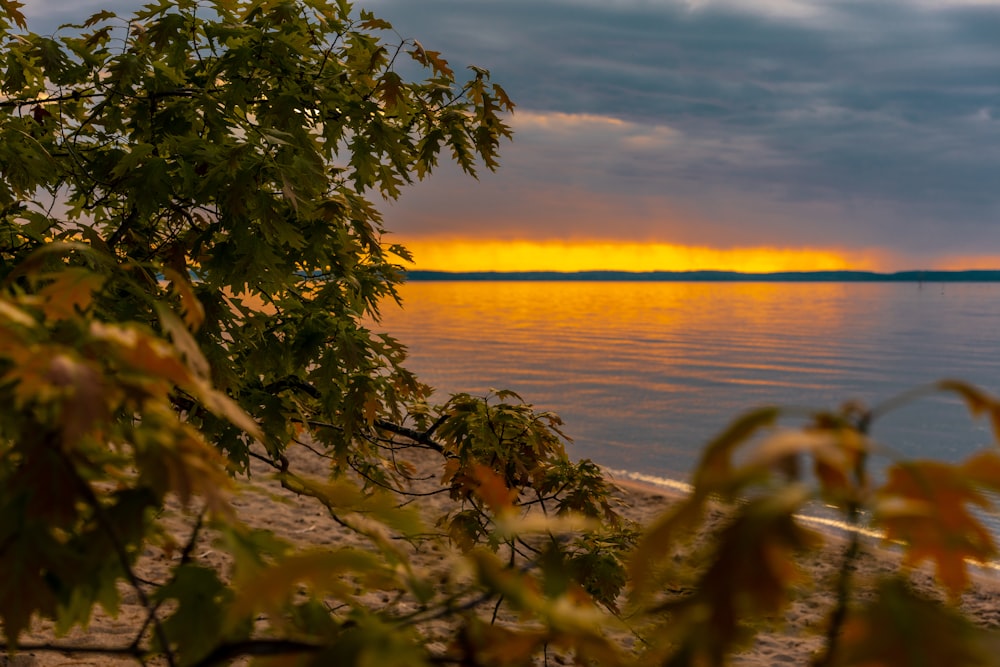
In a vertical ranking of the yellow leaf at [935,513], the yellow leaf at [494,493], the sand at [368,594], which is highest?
the yellow leaf at [935,513]

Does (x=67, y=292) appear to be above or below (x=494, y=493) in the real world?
above

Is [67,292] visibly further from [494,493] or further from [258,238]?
[258,238]

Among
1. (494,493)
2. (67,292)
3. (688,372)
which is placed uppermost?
(67,292)

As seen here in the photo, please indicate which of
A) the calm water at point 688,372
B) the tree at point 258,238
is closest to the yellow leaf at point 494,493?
the tree at point 258,238

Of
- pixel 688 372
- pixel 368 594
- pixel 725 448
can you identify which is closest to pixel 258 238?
pixel 725 448

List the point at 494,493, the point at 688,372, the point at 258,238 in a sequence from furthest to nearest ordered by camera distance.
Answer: the point at 688,372 < the point at 258,238 < the point at 494,493

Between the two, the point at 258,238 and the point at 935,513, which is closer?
the point at 935,513

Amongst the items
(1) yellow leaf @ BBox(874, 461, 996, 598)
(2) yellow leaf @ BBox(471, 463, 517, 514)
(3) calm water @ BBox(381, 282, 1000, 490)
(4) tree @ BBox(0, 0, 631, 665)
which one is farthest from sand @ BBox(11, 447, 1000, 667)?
(3) calm water @ BBox(381, 282, 1000, 490)

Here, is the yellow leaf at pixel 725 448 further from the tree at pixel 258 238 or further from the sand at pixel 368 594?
the sand at pixel 368 594

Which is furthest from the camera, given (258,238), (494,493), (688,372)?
(688,372)

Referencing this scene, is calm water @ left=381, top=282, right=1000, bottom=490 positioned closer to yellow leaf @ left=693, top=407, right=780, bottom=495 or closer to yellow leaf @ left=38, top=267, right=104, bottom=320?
yellow leaf @ left=38, top=267, right=104, bottom=320

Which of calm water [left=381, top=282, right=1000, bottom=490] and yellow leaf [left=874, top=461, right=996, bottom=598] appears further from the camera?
calm water [left=381, top=282, right=1000, bottom=490]

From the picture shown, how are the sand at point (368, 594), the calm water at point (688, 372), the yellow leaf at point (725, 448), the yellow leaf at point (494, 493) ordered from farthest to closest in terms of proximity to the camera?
the calm water at point (688, 372) < the sand at point (368, 594) < the yellow leaf at point (494, 493) < the yellow leaf at point (725, 448)

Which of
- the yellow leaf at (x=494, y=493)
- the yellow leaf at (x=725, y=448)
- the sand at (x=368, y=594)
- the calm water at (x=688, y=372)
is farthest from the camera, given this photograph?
the calm water at (x=688, y=372)
